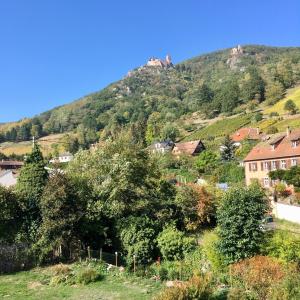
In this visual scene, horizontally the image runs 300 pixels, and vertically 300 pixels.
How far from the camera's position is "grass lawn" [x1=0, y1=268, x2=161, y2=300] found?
56.4 feet

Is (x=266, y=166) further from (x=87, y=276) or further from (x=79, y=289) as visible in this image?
(x=79, y=289)

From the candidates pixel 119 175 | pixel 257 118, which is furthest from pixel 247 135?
pixel 119 175

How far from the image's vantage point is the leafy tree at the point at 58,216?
23.5 meters

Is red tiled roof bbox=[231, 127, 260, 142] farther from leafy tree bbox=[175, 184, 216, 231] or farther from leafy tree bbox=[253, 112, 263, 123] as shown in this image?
leafy tree bbox=[175, 184, 216, 231]

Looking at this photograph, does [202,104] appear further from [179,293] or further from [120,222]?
[179,293]

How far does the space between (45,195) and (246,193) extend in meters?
11.9

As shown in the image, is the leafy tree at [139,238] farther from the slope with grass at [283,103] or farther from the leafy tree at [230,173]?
the slope with grass at [283,103]

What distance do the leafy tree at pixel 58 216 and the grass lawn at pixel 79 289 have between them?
9.14 ft

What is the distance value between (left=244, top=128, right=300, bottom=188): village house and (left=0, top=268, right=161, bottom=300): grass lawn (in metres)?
30.7

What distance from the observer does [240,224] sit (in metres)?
21.5

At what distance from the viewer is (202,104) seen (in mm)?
149625

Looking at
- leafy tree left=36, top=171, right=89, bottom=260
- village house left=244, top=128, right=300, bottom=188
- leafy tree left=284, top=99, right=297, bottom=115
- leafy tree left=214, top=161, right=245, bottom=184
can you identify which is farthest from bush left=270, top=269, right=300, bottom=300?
leafy tree left=284, top=99, right=297, bottom=115

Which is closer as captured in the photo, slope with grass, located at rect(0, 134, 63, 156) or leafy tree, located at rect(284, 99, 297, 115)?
leafy tree, located at rect(284, 99, 297, 115)

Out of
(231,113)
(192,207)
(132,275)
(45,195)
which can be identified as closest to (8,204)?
(45,195)
